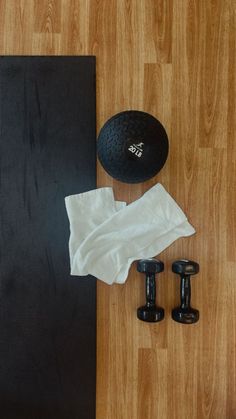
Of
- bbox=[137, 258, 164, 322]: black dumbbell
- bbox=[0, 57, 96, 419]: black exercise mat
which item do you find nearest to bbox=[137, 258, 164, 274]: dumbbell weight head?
bbox=[137, 258, 164, 322]: black dumbbell

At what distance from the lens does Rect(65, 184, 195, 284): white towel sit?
1321mm

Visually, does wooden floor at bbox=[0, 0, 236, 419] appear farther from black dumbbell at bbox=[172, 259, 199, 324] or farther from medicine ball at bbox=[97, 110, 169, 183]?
medicine ball at bbox=[97, 110, 169, 183]

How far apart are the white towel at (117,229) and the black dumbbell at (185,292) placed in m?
0.10

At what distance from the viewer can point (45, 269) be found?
137 cm

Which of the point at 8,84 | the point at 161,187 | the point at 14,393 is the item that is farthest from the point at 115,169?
the point at 14,393

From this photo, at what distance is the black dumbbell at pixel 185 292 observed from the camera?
4.22ft

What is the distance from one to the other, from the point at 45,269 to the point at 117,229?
319mm

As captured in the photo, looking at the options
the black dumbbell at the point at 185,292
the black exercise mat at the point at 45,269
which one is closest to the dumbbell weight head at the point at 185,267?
the black dumbbell at the point at 185,292

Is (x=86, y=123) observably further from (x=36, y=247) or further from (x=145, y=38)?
(x=36, y=247)

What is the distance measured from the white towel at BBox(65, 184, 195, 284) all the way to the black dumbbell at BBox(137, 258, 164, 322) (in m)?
0.05

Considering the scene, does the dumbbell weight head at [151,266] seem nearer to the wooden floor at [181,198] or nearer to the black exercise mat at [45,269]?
the wooden floor at [181,198]

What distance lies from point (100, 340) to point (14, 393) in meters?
0.39

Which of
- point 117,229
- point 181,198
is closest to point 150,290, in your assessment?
point 117,229

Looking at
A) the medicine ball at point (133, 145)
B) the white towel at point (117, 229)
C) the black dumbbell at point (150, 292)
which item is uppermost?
the medicine ball at point (133, 145)
